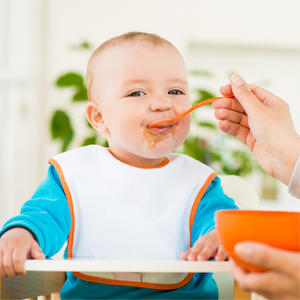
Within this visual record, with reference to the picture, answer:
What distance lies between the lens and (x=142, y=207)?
0.96 m

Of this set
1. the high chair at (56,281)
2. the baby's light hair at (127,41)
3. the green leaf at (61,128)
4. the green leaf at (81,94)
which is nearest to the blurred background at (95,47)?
the green leaf at (61,128)

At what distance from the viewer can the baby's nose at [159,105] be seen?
0.94 metres

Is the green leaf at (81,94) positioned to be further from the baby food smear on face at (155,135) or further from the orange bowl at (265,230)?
the orange bowl at (265,230)

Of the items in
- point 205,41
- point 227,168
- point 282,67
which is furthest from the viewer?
point 282,67

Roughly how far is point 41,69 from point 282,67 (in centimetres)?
240

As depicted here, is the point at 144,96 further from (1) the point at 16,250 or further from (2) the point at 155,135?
(1) the point at 16,250

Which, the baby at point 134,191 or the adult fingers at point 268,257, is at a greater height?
the baby at point 134,191

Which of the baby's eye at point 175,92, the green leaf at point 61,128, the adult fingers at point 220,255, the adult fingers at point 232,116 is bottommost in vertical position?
the adult fingers at point 220,255

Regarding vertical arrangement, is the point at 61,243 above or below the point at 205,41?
below

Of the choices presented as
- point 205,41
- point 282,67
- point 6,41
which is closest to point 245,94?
point 6,41

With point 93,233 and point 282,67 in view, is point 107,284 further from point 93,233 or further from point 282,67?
point 282,67

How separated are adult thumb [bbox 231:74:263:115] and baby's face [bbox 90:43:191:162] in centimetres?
14

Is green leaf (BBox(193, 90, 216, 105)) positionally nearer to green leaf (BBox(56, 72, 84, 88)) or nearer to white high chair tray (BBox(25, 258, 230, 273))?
green leaf (BBox(56, 72, 84, 88))

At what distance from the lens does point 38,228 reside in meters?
0.81
